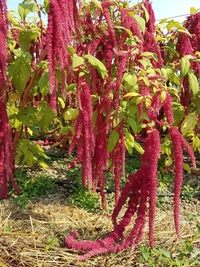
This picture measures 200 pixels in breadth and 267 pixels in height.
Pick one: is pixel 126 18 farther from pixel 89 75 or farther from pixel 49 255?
pixel 49 255

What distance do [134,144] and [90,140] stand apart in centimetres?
73

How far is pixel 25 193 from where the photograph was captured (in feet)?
9.41

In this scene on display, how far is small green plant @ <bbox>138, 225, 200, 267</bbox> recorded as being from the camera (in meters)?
2.01

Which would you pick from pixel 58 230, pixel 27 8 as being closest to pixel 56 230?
pixel 58 230

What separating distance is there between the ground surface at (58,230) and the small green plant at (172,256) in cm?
3

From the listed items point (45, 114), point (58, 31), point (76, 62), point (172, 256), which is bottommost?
point (172, 256)

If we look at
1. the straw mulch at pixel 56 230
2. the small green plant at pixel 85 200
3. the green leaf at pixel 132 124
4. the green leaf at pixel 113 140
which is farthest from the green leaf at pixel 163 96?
the small green plant at pixel 85 200

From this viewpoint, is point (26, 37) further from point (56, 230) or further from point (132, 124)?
point (56, 230)

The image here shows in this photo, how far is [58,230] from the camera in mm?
2406

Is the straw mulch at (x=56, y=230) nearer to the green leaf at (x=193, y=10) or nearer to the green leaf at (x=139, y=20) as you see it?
the green leaf at (x=139, y=20)

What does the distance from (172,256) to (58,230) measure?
723 mm

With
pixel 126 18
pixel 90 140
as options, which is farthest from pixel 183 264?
pixel 126 18

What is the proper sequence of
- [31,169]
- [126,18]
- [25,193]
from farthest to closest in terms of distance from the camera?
1. [31,169]
2. [25,193]
3. [126,18]

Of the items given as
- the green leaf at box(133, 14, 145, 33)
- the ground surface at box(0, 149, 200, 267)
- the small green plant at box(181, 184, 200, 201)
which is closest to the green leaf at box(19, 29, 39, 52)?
the green leaf at box(133, 14, 145, 33)
